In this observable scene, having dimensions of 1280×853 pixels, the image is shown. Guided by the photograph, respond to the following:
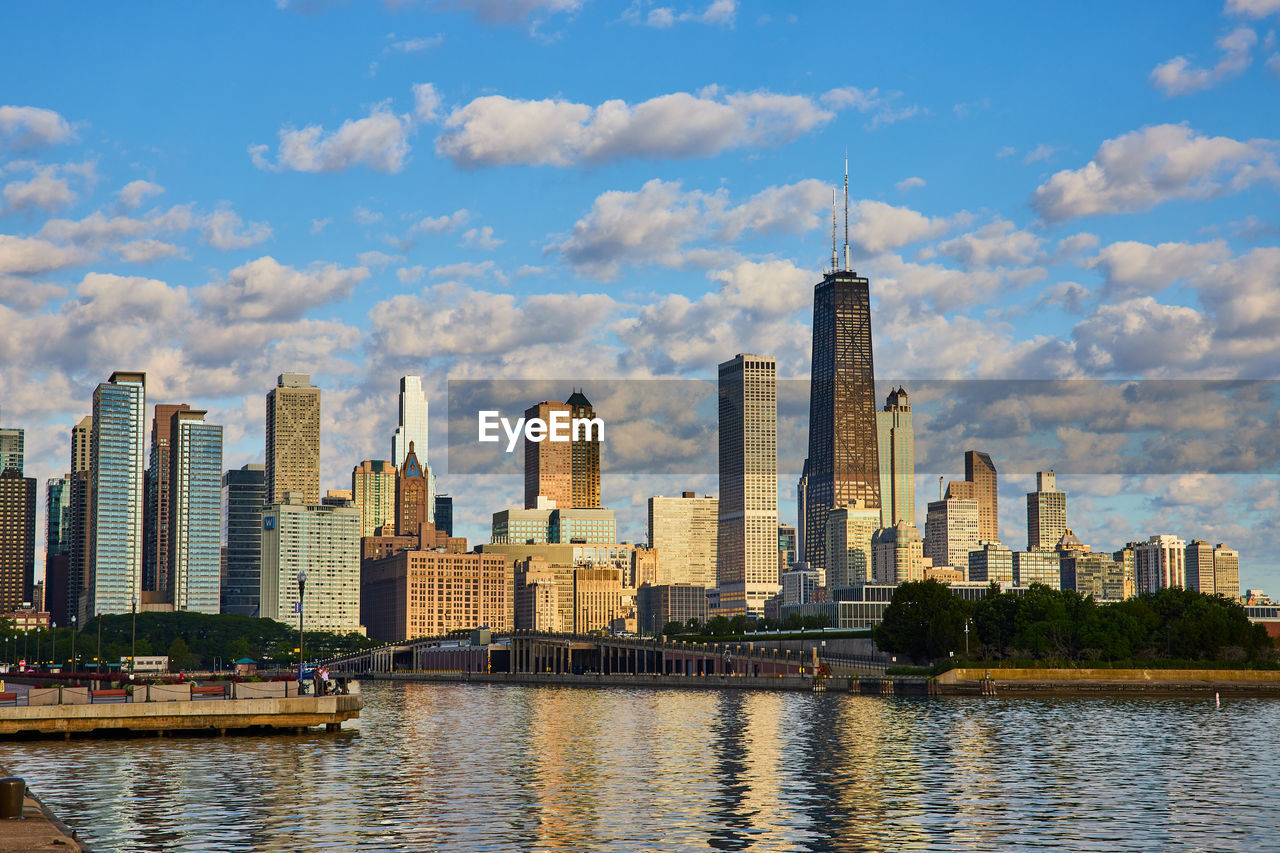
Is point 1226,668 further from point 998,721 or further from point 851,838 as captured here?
point 851,838

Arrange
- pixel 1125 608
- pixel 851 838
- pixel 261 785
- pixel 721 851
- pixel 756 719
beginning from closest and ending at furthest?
pixel 721 851 → pixel 851 838 → pixel 261 785 → pixel 756 719 → pixel 1125 608

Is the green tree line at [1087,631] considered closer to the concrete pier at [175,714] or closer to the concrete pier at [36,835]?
the concrete pier at [175,714]

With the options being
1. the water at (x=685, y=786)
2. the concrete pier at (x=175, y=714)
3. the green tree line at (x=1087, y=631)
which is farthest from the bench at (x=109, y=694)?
the green tree line at (x=1087, y=631)

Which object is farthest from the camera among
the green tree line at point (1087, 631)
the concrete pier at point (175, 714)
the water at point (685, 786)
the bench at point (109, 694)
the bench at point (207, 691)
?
the green tree line at point (1087, 631)

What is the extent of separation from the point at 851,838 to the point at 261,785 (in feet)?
82.0

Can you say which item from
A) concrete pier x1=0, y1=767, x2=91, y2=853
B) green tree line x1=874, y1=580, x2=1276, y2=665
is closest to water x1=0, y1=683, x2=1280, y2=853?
concrete pier x1=0, y1=767, x2=91, y2=853

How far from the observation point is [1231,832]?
51.2 m

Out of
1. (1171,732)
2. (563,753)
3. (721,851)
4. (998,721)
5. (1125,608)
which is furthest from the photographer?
(1125,608)

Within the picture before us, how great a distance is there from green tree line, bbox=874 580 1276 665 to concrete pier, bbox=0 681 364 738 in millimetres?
102852

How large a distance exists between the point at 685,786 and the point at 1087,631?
414 feet

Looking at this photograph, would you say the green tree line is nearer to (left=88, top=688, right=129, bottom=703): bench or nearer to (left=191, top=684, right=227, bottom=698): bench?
(left=191, top=684, right=227, bottom=698): bench

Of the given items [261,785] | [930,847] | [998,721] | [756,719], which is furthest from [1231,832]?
[756,719]

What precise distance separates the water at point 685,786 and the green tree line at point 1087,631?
70296mm

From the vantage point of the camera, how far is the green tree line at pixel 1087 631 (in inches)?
6978
